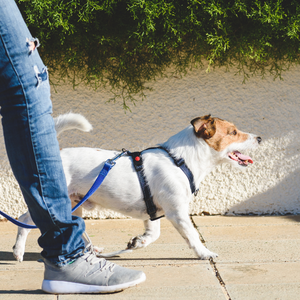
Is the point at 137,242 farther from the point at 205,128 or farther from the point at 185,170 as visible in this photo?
the point at 205,128

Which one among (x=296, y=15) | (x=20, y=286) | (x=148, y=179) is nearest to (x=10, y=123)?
(x=20, y=286)

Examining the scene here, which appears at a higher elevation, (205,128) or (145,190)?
(205,128)

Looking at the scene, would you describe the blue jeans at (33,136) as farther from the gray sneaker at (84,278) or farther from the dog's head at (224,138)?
the dog's head at (224,138)

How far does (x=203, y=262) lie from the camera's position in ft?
8.50

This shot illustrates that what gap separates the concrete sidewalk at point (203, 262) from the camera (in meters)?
2.02

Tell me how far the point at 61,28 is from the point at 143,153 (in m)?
1.49

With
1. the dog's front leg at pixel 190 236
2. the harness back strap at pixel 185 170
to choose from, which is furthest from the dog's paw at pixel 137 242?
the harness back strap at pixel 185 170

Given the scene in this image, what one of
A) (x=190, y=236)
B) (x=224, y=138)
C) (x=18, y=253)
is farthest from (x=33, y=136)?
(x=224, y=138)

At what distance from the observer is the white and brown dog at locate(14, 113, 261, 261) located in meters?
2.74

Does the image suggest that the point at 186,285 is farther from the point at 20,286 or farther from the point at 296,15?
the point at 296,15

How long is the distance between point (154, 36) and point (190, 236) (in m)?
1.94

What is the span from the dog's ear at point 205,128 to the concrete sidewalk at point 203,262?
3.01 ft

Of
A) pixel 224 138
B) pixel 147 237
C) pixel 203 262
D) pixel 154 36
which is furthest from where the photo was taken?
pixel 154 36

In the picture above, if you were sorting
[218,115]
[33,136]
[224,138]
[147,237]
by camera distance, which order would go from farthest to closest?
[218,115], [224,138], [147,237], [33,136]
